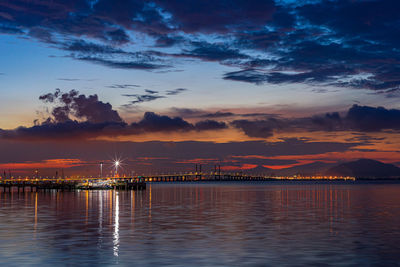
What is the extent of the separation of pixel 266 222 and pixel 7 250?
27021 mm

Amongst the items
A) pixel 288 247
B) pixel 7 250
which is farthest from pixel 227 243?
pixel 7 250

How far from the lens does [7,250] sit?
3105cm

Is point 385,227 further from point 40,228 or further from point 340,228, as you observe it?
point 40,228

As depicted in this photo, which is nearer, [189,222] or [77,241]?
[77,241]

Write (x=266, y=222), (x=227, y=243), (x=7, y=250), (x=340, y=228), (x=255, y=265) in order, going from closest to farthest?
(x=255, y=265) → (x=7, y=250) → (x=227, y=243) → (x=340, y=228) → (x=266, y=222)

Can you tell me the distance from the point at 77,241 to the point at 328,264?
703 inches

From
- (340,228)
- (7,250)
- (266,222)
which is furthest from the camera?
(266,222)

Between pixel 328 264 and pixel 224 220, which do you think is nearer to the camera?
pixel 328 264

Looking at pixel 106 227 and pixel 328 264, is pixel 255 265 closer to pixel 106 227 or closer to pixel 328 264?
pixel 328 264

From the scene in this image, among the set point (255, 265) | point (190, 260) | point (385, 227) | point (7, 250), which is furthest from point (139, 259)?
point (385, 227)

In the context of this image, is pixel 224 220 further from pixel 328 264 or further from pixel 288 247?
pixel 328 264

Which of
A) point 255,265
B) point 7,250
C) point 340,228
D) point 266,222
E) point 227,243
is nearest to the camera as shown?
point 255,265

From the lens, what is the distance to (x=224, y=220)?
52.6 m

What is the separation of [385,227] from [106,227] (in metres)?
25.4
